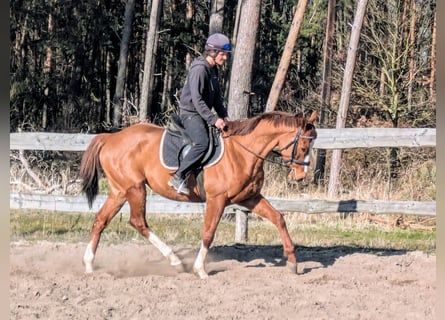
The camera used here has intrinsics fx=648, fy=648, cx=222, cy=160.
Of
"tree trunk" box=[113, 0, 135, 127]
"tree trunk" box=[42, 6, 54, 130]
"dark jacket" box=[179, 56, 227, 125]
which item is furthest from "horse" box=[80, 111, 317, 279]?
"tree trunk" box=[42, 6, 54, 130]

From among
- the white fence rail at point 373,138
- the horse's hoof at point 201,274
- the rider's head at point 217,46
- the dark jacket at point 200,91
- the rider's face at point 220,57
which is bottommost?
the horse's hoof at point 201,274

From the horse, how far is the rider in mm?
190

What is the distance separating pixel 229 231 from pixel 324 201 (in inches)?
77.1

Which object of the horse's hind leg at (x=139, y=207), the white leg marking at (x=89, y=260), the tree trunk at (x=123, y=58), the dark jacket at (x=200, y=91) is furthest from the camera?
the tree trunk at (x=123, y=58)

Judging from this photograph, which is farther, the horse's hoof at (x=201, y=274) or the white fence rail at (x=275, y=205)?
the white fence rail at (x=275, y=205)

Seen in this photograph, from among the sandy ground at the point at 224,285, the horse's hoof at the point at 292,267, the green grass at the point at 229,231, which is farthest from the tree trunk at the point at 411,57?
the horse's hoof at the point at 292,267

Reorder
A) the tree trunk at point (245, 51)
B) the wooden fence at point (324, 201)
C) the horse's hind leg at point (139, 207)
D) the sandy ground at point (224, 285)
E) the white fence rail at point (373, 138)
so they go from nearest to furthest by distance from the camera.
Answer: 1. the sandy ground at point (224, 285)
2. the horse's hind leg at point (139, 207)
3. the white fence rail at point (373, 138)
4. the wooden fence at point (324, 201)
5. the tree trunk at point (245, 51)

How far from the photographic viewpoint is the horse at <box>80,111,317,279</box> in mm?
6914

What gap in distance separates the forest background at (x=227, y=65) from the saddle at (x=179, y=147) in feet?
21.8

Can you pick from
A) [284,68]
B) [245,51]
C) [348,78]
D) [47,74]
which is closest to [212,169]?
[245,51]

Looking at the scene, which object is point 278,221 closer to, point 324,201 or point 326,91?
point 324,201

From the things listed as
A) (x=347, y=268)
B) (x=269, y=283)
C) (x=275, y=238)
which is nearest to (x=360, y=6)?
(x=275, y=238)

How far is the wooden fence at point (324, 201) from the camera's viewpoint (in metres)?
9.17

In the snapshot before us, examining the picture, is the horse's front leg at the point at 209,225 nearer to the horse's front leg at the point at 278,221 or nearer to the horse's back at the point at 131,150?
the horse's front leg at the point at 278,221
